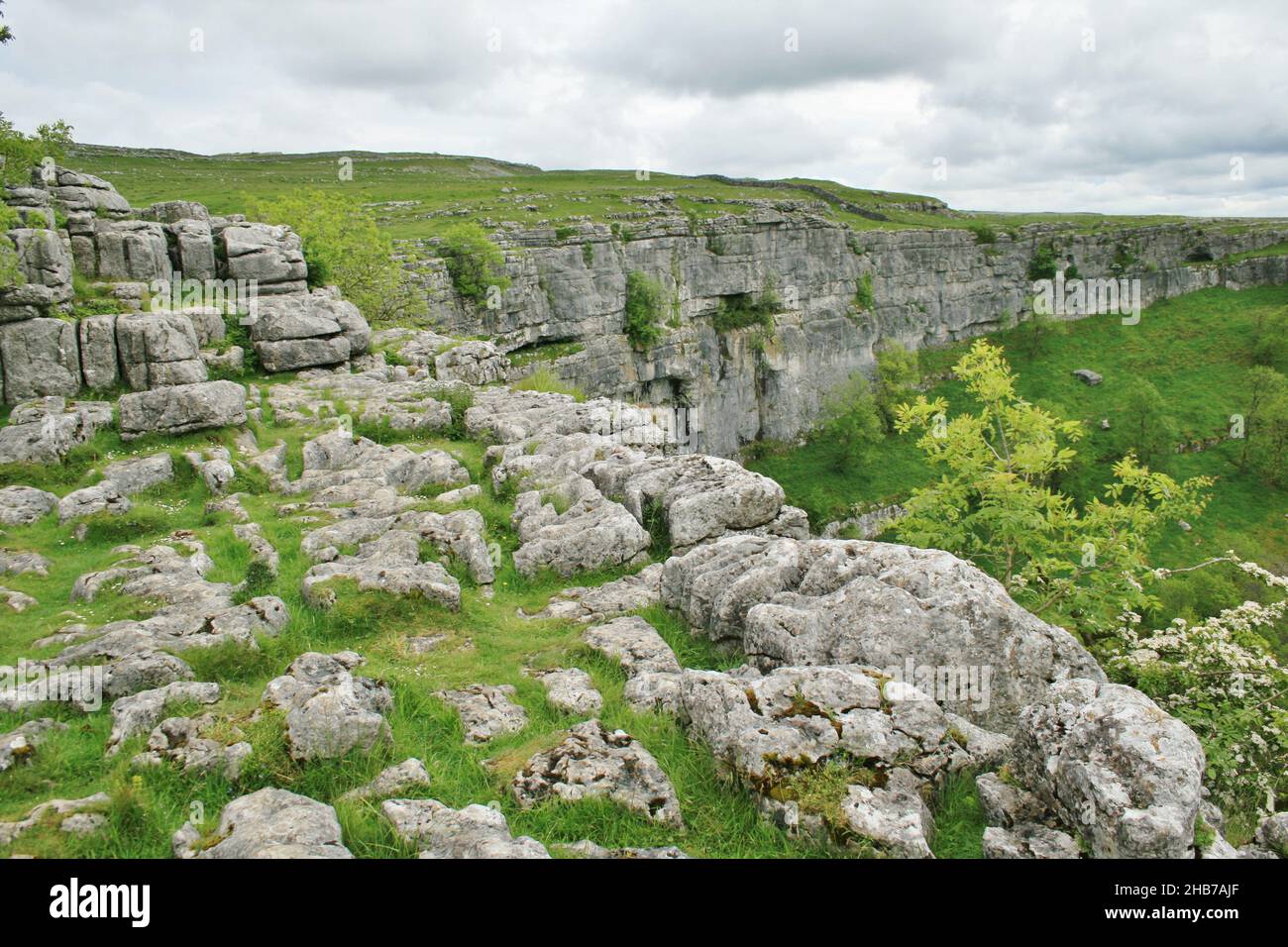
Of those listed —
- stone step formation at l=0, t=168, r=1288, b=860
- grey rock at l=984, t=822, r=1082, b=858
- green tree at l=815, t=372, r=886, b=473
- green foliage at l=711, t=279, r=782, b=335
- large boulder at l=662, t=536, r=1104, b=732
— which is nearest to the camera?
grey rock at l=984, t=822, r=1082, b=858

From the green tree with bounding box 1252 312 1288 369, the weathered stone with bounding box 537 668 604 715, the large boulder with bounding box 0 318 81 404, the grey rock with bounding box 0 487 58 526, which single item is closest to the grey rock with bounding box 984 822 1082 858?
the weathered stone with bounding box 537 668 604 715

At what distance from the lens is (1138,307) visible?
112 m

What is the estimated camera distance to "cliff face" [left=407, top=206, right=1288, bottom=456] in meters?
72.1

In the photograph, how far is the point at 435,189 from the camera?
11956 cm

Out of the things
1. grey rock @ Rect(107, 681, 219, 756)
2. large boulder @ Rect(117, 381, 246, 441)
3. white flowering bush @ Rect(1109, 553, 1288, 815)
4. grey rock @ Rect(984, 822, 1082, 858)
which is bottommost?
white flowering bush @ Rect(1109, 553, 1288, 815)

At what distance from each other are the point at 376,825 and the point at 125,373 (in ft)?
70.3

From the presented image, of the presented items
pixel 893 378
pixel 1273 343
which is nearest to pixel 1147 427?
pixel 893 378

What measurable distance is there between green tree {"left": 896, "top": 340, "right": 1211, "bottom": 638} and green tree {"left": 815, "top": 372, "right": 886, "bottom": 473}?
187 ft

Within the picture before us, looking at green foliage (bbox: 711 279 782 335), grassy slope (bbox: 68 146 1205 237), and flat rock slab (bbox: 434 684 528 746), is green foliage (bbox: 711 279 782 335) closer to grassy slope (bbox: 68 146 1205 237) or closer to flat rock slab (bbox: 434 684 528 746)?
grassy slope (bbox: 68 146 1205 237)

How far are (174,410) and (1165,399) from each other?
9875cm

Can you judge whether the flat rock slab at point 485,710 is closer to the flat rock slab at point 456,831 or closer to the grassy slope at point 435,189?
the flat rock slab at point 456,831

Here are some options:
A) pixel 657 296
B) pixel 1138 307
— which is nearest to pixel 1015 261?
pixel 1138 307

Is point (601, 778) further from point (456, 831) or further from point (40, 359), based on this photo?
point (40, 359)

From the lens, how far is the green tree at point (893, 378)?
3455 inches
